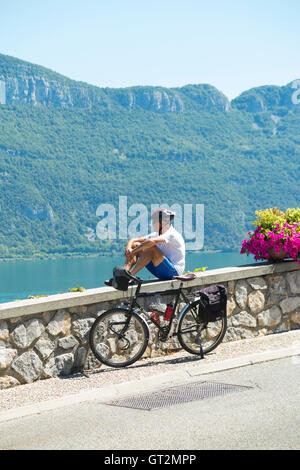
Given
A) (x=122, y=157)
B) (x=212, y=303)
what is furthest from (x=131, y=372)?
(x=122, y=157)

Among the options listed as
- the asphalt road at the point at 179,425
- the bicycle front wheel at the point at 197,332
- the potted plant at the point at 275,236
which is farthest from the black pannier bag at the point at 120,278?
the potted plant at the point at 275,236

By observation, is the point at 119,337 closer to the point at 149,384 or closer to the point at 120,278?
the point at 120,278

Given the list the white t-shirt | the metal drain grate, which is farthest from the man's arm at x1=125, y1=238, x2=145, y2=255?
the metal drain grate

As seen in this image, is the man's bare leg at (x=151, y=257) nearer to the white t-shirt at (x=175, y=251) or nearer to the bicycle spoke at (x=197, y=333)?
the white t-shirt at (x=175, y=251)

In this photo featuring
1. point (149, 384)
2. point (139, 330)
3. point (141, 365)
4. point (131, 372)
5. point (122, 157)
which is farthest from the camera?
point (122, 157)

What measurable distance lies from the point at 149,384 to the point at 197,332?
3.98 ft

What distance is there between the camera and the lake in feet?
217

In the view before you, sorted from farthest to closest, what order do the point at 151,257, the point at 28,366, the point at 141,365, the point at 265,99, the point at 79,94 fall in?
1. the point at 265,99
2. the point at 79,94
3. the point at 151,257
4. the point at 141,365
5. the point at 28,366

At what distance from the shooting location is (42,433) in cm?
468

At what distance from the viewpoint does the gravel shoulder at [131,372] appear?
5887 mm

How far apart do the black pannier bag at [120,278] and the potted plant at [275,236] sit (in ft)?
7.28

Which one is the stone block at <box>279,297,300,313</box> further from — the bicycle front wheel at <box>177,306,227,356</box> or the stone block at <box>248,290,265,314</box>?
the bicycle front wheel at <box>177,306,227,356</box>

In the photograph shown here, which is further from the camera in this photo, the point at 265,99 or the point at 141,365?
the point at 265,99

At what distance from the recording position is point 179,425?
15.1ft
